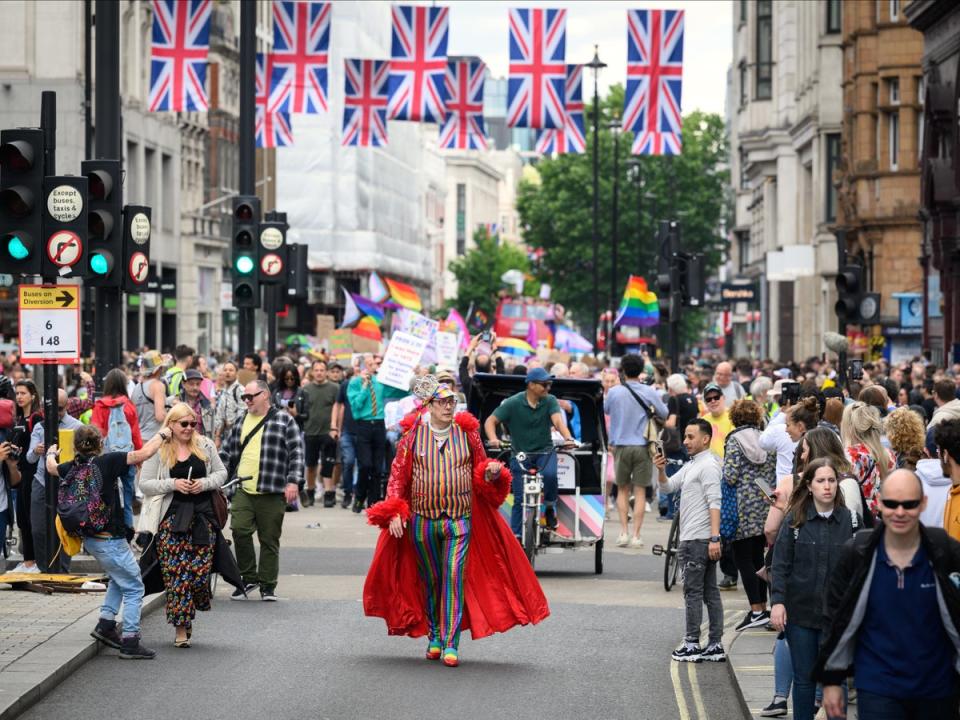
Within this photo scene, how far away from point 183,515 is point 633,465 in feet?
27.9

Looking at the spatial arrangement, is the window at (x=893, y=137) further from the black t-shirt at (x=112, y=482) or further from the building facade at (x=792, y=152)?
the black t-shirt at (x=112, y=482)

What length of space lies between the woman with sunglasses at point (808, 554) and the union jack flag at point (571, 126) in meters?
28.2

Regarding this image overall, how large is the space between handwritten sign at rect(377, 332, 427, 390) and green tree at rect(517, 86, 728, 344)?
77594 millimetres

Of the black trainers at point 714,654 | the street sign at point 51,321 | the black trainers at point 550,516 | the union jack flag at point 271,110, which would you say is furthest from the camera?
the union jack flag at point 271,110

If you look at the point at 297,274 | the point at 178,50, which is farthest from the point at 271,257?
the point at 178,50

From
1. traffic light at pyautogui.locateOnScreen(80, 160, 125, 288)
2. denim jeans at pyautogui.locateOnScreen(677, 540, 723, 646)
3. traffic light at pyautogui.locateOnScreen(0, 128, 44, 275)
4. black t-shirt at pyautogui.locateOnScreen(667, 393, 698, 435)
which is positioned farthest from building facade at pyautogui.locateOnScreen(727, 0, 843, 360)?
denim jeans at pyautogui.locateOnScreen(677, 540, 723, 646)

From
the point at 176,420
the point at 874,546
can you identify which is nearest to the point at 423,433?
the point at 176,420

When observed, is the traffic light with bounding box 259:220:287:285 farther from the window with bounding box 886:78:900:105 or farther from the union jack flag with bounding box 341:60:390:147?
the window with bounding box 886:78:900:105

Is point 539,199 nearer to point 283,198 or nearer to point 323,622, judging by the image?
point 283,198

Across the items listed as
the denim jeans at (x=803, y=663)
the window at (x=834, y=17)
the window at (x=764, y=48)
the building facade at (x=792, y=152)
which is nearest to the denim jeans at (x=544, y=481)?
the denim jeans at (x=803, y=663)

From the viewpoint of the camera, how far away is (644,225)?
10500 cm

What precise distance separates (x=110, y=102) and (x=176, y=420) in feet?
16.8

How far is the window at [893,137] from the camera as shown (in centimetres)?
4441

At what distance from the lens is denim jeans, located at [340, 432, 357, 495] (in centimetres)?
2500
